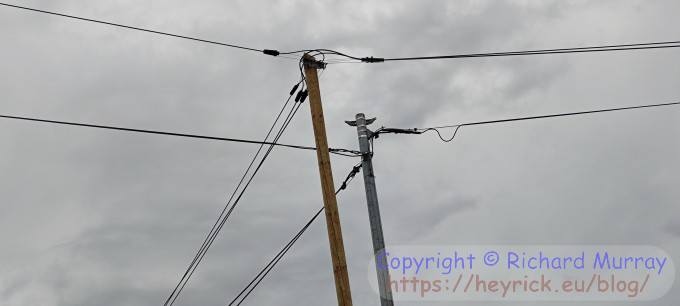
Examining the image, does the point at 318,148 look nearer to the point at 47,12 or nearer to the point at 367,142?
the point at 367,142

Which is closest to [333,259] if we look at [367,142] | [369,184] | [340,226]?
[340,226]

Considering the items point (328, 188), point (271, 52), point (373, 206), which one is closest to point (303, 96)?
point (271, 52)

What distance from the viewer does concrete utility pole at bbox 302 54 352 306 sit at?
1081 cm

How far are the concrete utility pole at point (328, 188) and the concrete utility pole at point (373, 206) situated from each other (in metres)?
0.65

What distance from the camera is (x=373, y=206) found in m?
11.5

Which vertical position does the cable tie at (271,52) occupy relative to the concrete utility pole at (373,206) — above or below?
above

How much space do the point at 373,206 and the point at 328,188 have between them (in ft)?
3.26

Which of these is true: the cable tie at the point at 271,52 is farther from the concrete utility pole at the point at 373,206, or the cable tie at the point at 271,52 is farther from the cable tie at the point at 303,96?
the concrete utility pole at the point at 373,206

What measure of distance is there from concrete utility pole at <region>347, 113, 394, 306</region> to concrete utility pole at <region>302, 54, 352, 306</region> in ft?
2.13

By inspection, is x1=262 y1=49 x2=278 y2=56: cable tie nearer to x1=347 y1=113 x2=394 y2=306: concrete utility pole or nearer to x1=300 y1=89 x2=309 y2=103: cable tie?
x1=300 y1=89 x2=309 y2=103: cable tie

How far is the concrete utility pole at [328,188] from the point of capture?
35.5 ft

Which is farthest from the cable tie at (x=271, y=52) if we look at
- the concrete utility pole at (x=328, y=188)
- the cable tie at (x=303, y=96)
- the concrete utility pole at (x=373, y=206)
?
the concrete utility pole at (x=373, y=206)

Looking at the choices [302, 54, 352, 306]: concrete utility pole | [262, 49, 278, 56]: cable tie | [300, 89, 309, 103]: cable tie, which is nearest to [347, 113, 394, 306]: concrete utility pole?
[302, 54, 352, 306]: concrete utility pole

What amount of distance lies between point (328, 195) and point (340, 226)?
2.19ft
